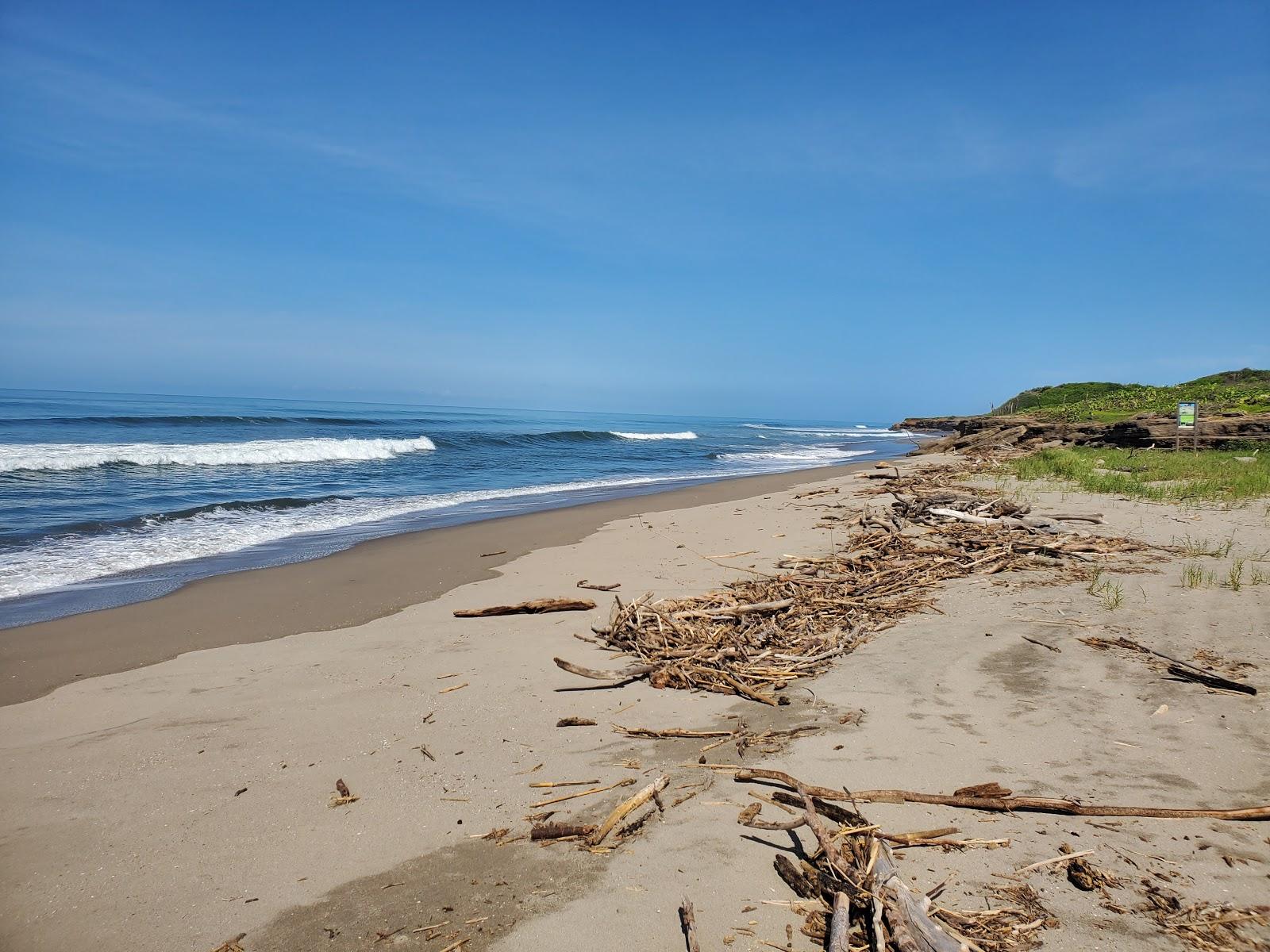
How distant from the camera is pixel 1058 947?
Result: 85.5 inches

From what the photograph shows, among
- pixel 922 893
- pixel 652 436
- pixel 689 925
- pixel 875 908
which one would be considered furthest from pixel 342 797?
pixel 652 436

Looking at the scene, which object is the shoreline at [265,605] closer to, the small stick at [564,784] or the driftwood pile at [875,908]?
the small stick at [564,784]

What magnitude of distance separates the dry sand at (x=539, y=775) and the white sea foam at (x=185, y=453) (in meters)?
19.2

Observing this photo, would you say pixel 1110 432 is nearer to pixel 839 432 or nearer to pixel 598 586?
pixel 598 586

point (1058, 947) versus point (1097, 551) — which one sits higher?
point (1097, 551)

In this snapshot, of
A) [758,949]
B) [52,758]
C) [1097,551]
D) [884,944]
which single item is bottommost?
[52,758]

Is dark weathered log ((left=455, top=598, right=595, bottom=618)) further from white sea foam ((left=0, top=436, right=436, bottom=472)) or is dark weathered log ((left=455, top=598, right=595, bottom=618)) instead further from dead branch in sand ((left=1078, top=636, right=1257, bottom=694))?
white sea foam ((left=0, top=436, right=436, bottom=472))

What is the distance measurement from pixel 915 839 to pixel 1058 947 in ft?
1.88

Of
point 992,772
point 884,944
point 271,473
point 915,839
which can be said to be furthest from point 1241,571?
point 271,473

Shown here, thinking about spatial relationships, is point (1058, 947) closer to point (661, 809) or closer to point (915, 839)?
point (915, 839)

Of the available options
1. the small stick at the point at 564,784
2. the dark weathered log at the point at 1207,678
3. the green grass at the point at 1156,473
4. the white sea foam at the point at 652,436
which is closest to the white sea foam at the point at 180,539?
the small stick at the point at 564,784

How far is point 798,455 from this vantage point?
115 ft

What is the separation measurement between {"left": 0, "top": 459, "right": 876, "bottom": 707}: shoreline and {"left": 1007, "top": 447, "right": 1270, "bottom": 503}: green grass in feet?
30.6

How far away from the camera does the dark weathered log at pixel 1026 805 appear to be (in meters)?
2.74
